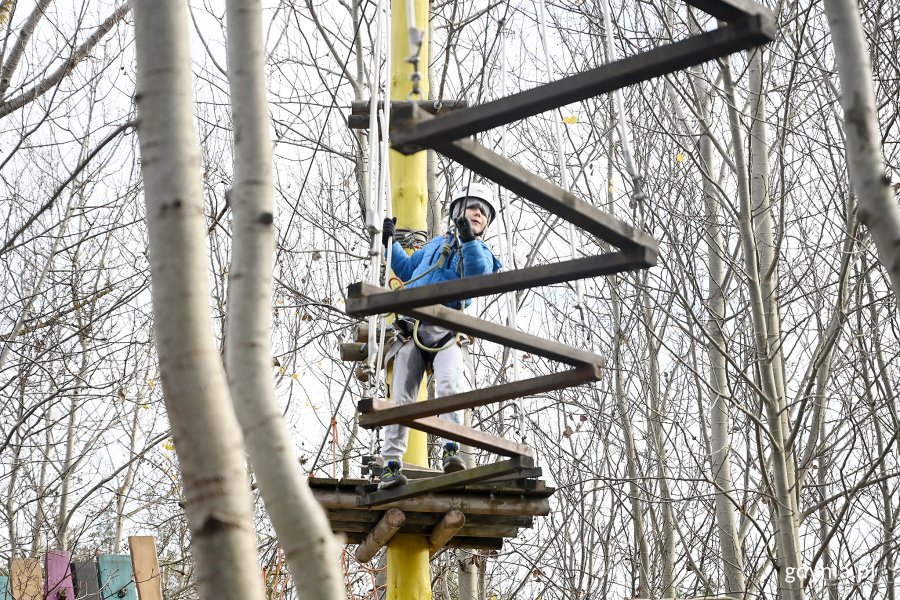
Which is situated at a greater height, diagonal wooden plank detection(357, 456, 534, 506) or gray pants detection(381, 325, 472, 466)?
gray pants detection(381, 325, 472, 466)

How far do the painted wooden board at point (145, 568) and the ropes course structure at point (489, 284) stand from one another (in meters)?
1.16

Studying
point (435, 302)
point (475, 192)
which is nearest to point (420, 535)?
point (475, 192)

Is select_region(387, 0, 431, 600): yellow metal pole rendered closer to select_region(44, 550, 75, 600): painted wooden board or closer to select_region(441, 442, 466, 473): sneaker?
select_region(441, 442, 466, 473): sneaker

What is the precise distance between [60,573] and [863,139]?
5782 mm

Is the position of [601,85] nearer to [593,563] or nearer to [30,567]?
[30,567]

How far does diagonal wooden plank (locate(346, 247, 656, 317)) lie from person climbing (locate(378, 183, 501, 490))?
Answer: 4.70ft

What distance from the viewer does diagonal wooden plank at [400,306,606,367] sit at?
376cm

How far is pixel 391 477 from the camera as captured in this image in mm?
5219

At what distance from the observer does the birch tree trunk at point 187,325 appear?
1.68 m

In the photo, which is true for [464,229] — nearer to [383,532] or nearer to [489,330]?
[489,330]

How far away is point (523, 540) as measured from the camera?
12.5 metres

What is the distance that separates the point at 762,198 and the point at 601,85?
5.16 meters

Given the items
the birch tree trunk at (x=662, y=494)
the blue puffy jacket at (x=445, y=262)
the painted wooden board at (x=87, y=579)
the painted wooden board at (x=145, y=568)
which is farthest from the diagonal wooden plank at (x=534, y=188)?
the birch tree trunk at (x=662, y=494)

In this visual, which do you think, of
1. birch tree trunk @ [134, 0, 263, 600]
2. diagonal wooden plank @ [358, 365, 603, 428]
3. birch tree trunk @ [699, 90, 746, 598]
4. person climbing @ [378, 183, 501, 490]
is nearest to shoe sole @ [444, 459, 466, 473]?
person climbing @ [378, 183, 501, 490]
